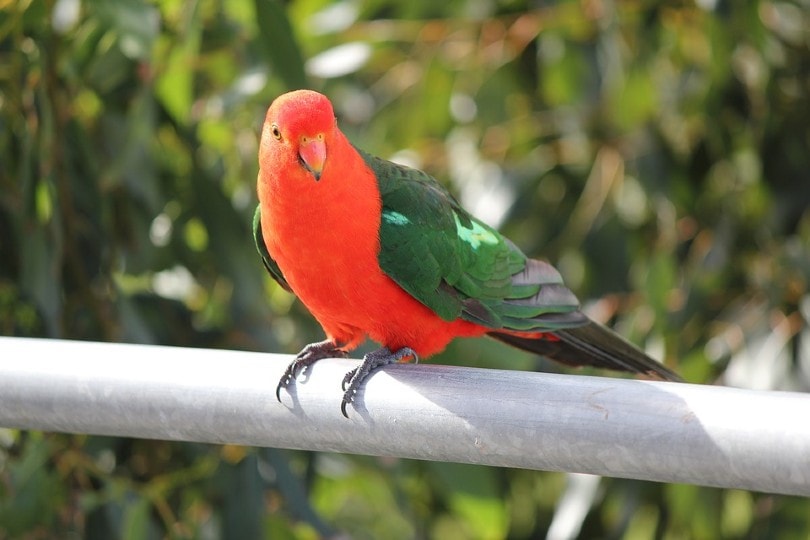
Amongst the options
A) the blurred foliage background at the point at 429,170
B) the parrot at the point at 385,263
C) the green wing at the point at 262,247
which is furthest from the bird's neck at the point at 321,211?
the blurred foliage background at the point at 429,170

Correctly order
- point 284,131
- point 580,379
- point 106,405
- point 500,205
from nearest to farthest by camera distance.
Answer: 1. point 580,379
2. point 106,405
3. point 284,131
4. point 500,205

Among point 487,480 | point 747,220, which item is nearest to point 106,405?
point 487,480

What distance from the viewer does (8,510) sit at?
232 centimetres

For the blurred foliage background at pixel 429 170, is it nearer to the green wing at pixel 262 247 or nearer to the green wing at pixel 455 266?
the green wing at pixel 262 247

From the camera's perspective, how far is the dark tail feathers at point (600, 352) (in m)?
2.06

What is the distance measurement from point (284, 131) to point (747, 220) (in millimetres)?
2039

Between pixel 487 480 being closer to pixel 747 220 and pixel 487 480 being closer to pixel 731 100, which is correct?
pixel 747 220

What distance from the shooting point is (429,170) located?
3797 millimetres

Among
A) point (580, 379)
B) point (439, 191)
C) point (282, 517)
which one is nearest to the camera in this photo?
point (580, 379)

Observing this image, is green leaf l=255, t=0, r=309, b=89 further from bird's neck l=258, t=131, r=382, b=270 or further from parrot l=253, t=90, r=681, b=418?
bird's neck l=258, t=131, r=382, b=270

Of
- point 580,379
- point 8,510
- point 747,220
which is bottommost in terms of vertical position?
point 8,510

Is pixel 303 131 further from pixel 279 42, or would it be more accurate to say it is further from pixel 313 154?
pixel 279 42

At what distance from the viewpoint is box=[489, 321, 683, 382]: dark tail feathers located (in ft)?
6.77

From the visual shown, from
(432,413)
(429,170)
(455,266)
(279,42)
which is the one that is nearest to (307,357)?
(455,266)
